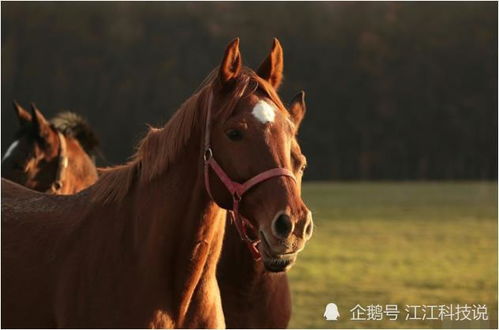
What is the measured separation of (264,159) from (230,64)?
576 mm

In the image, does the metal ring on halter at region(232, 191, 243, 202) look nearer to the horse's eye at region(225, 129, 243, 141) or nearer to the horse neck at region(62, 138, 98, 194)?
the horse's eye at region(225, 129, 243, 141)

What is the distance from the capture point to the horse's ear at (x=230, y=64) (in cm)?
355

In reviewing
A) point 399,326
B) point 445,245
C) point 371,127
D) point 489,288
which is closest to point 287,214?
point 399,326

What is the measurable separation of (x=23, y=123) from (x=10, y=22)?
1469 inches

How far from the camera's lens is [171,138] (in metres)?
3.67

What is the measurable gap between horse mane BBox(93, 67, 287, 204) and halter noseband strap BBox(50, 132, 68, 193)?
3086 mm

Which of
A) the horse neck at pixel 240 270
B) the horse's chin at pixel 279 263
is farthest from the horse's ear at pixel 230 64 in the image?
the horse neck at pixel 240 270

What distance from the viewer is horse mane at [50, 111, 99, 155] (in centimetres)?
761

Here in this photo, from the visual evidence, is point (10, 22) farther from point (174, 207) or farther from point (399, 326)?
point (174, 207)

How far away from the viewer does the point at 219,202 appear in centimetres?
345

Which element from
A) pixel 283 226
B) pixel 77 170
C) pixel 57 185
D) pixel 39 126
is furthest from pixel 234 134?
pixel 39 126

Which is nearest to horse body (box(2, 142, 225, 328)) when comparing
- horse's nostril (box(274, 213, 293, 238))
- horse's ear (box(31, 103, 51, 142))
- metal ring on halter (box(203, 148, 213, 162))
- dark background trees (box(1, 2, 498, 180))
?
metal ring on halter (box(203, 148, 213, 162))

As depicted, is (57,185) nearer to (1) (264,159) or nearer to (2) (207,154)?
(2) (207,154)

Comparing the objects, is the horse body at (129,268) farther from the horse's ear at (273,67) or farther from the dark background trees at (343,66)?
the dark background trees at (343,66)
